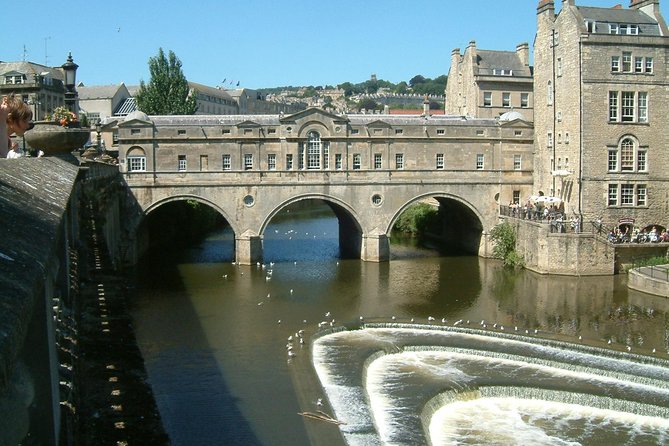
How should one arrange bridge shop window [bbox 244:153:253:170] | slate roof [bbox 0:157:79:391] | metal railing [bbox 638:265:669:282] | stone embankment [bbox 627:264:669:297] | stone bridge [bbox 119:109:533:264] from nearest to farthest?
slate roof [bbox 0:157:79:391]
stone embankment [bbox 627:264:669:297]
metal railing [bbox 638:265:669:282]
stone bridge [bbox 119:109:533:264]
bridge shop window [bbox 244:153:253:170]

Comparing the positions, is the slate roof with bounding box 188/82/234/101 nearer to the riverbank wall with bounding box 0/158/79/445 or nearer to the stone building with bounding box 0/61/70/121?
the stone building with bounding box 0/61/70/121

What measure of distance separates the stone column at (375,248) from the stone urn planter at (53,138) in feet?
106

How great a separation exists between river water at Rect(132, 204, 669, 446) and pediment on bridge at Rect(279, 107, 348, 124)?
28.6ft

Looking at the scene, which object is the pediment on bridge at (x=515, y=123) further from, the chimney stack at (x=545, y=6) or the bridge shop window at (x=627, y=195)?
the bridge shop window at (x=627, y=195)

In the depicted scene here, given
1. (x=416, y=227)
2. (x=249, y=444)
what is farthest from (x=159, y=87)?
(x=249, y=444)

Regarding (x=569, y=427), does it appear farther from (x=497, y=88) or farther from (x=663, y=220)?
(x=497, y=88)

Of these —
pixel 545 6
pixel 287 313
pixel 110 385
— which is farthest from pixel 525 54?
pixel 110 385

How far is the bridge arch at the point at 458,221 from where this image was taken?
48562 mm

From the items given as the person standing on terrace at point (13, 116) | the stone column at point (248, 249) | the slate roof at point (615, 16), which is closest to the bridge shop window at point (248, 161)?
the stone column at point (248, 249)

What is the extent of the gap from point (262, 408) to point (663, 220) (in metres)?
33.0

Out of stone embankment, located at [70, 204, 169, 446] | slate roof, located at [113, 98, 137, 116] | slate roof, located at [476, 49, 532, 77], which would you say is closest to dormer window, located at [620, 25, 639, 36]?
slate roof, located at [476, 49, 532, 77]

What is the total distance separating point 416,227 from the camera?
202ft

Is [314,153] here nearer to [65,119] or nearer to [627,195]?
[627,195]

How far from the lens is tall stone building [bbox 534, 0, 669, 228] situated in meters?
44.5
